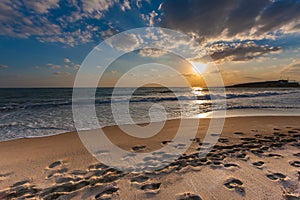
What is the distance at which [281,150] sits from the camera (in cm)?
425

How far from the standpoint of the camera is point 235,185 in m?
2.72

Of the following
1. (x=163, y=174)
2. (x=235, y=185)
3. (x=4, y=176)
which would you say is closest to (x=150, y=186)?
(x=163, y=174)

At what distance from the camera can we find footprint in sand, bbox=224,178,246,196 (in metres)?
2.57

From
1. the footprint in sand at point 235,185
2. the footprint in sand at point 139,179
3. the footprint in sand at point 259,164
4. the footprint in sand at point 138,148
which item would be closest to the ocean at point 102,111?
the footprint in sand at point 138,148

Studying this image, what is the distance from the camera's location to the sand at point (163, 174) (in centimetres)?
260

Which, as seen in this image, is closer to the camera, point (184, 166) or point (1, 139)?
point (184, 166)

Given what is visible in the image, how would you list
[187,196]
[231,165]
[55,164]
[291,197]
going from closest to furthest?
[291,197]
[187,196]
[231,165]
[55,164]

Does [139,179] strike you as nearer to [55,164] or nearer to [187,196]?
[187,196]

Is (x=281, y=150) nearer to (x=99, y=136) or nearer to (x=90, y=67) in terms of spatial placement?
(x=99, y=136)

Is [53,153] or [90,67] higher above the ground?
[90,67]

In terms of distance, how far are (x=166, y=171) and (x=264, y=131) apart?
17.0 ft

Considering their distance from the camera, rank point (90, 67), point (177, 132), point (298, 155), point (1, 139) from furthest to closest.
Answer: point (90, 67)
point (177, 132)
point (1, 139)
point (298, 155)

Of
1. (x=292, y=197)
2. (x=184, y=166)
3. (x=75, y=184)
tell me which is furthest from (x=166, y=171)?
(x=292, y=197)

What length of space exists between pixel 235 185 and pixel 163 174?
1224mm
